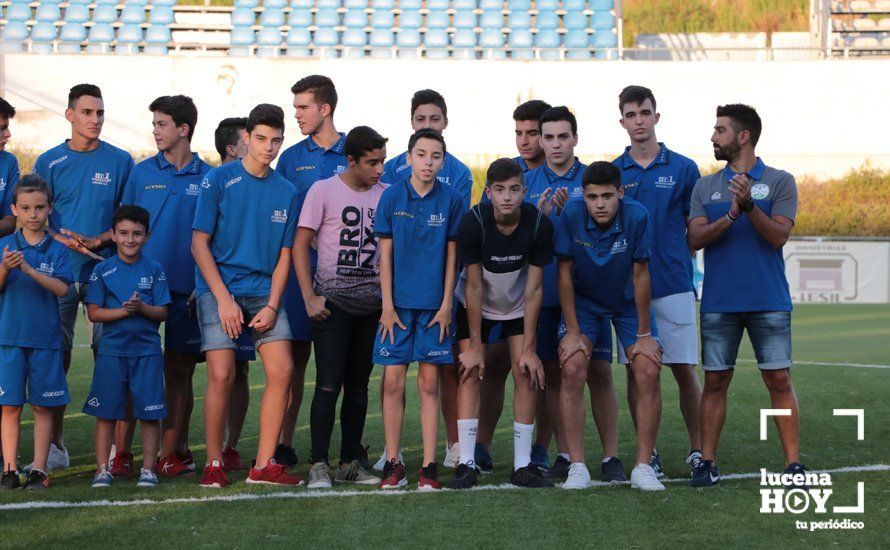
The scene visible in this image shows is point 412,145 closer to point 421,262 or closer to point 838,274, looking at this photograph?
point 421,262

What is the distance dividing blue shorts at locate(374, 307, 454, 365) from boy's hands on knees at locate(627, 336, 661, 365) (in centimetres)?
96

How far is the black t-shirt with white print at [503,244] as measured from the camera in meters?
6.09

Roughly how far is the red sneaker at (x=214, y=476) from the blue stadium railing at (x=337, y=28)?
22.0m

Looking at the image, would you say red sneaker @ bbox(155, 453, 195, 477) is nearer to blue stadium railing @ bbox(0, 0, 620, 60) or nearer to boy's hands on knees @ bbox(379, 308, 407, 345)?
boy's hands on knees @ bbox(379, 308, 407, 345)

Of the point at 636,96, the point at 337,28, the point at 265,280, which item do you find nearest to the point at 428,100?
the point at 636,96

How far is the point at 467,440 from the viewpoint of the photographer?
612cm

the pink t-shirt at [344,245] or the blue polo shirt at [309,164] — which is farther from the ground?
the blue polo shirt at [309,164]

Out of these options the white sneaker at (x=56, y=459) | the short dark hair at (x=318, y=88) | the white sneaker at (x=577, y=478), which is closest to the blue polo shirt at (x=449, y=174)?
the short dark hair at (x=318, y=88)

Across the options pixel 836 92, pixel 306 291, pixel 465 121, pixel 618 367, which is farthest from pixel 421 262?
pixel 836 92

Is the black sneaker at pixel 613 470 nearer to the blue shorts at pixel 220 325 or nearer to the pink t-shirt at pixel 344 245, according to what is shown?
the pink t-shirt at pixel 344 245

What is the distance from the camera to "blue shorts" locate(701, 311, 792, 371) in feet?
19.5

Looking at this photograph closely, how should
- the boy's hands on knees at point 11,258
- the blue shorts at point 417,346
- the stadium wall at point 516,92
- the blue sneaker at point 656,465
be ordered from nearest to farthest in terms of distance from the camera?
1. the boy's hands on knees at point 11,258
2. the blue shorts at point 417,346
3. the blue sneaker at point 656,465
4. the stadium wall at point 516,92

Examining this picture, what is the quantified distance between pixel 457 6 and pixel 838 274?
1178cm

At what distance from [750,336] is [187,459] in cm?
323
